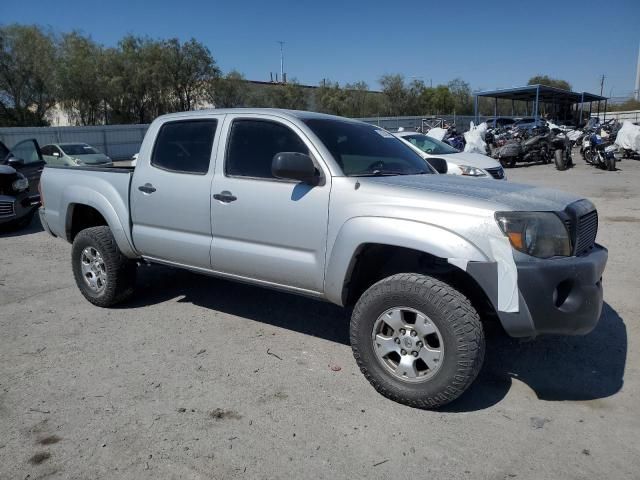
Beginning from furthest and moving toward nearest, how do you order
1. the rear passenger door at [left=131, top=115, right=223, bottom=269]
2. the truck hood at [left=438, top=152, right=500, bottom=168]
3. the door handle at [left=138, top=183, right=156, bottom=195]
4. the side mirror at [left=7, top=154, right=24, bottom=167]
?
the truck hood at [left=438, top=152, right=500, bottom=168] < the side mirror at [left=7, top=154, right=24, bottom=167] < the door handle at [left=138, top=183, right=156, bottom=195] < the rear passenger door at [left=131, top=115, right=223, bottom=269]

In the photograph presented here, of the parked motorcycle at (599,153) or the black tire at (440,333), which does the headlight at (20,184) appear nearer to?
the black tire at (440,333)

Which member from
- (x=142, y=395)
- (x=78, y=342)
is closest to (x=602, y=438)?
(x=142, y=395)

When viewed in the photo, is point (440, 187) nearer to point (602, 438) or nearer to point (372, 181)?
point (372, 181)

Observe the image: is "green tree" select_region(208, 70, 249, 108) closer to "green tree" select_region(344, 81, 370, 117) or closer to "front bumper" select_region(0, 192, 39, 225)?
"green tree" select_region(344, 81, 370, 117)

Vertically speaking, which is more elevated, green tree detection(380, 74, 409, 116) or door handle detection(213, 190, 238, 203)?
green tree detection(380, 74, 409, 116)

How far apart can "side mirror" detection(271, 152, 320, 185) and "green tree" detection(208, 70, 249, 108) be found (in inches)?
1675

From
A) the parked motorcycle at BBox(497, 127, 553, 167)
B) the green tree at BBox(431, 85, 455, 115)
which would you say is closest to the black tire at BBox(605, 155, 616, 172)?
the parked motorcycle at BBox(497, 127, 553, 167)

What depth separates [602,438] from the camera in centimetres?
292

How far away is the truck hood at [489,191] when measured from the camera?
10.2 feet

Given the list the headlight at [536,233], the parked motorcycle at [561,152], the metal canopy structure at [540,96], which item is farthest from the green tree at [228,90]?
the headlight at [536,233]

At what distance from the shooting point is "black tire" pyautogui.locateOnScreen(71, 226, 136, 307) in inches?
190

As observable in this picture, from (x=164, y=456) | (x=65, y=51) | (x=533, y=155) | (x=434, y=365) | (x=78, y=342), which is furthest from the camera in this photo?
(x=65, y=51)

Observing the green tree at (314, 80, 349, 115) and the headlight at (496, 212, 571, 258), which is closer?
the headlight at (496, 212, 571, 258)

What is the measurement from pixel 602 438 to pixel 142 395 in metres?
2.81
